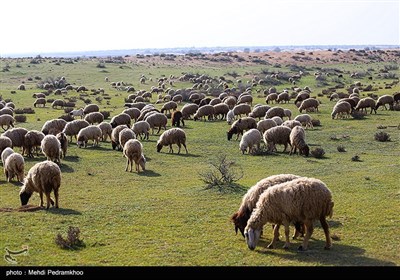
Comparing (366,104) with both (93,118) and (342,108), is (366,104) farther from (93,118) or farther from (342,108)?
(93,118)

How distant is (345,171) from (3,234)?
49.7ft

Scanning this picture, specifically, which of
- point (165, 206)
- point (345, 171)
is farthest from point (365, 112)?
point (165, 206)

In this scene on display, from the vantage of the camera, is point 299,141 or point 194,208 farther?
point 299,141

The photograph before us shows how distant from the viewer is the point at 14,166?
20.3 meters

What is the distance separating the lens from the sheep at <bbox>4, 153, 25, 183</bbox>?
66.3 ft

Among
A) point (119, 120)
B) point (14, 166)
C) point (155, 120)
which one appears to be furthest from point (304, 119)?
point (14, 166)

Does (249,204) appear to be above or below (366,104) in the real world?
above

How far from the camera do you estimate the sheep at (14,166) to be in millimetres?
20219

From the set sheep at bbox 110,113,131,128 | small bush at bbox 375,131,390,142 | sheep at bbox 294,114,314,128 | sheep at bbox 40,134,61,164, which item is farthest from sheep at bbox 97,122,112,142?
small bush at bbox 375,131,390,142

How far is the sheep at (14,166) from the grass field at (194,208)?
0.69m

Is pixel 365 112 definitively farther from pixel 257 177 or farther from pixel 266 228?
pixel 266 228

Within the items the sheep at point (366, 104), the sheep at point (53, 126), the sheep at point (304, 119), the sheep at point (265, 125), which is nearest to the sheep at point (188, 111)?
the sheep at point (304, 119)

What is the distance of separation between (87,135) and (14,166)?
31.0 ft
